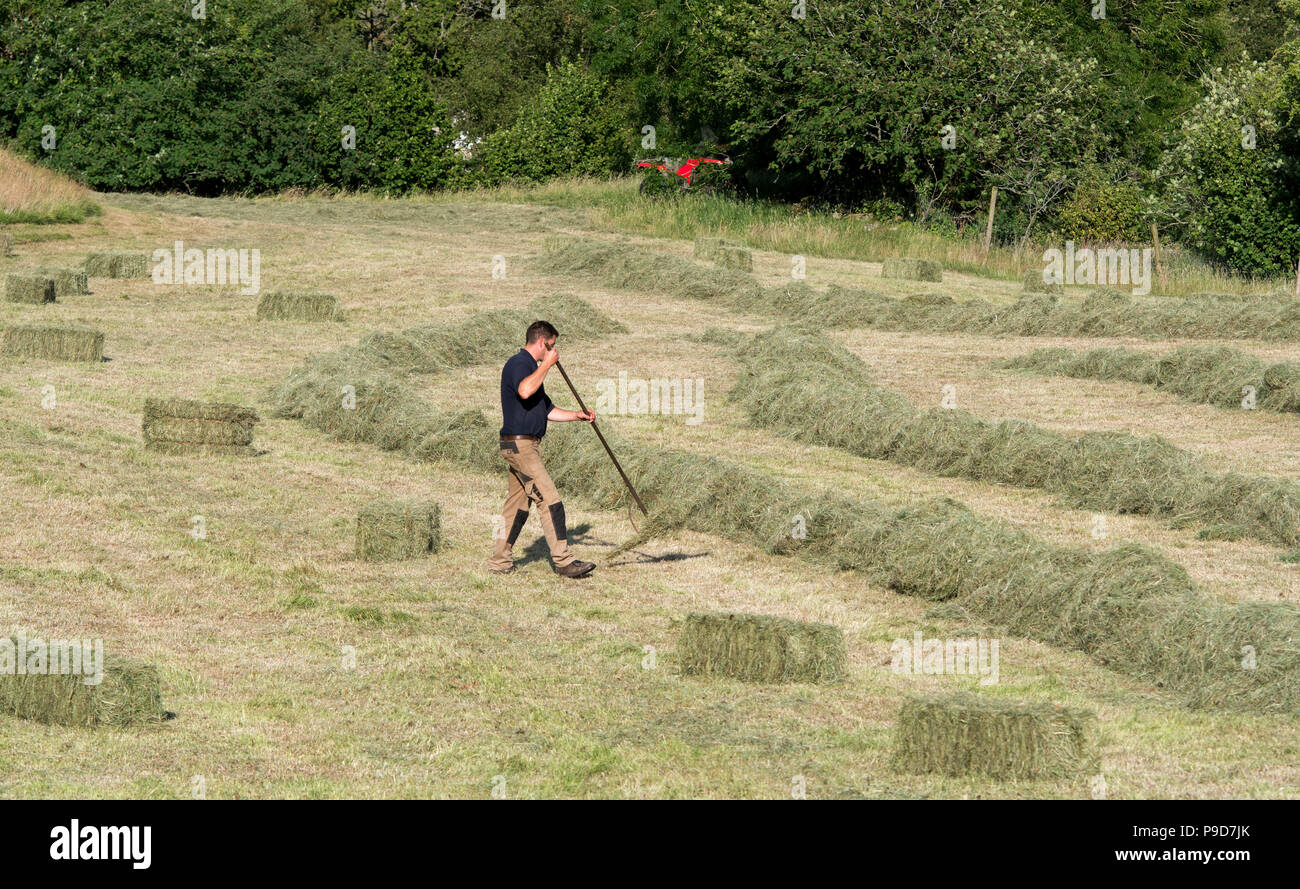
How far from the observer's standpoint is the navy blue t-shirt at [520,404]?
1568cm

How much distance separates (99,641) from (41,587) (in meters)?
2.17

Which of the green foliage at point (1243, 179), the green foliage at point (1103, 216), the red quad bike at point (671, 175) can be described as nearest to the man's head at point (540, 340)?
the green foliage at point (1243, 179)

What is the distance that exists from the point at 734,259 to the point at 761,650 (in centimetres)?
2690

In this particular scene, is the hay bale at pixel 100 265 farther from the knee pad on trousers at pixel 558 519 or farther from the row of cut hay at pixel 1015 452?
the knee pad on trousers at pixel 558 519

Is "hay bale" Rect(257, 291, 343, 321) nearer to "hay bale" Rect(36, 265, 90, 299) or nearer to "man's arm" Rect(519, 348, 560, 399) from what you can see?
"hay bale" Rect(36, 265, 90, 299)

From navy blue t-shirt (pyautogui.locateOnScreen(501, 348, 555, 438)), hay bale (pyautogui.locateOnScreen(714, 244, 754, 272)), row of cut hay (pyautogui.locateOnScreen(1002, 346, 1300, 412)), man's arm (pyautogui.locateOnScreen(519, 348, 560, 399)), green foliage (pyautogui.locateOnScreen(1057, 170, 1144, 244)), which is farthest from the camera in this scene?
green foliage (pyautogui.locateOnScreen(1057, 170, 1144, 244))

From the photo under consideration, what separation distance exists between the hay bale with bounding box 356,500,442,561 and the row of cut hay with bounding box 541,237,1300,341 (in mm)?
17999

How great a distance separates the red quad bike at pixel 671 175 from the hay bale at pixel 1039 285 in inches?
619

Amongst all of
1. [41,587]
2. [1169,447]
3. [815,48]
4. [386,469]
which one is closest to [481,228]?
[815,48]

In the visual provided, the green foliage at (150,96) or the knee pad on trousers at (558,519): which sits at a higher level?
the green foliage at (150,96)

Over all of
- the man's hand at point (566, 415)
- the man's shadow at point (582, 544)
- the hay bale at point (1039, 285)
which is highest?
the hay bale at point (1039, 285)

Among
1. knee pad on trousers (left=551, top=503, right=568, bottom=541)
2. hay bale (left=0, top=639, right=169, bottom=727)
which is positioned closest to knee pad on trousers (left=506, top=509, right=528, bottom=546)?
knee pad on trousers (left=551, top=503, right=568, bottom=541)

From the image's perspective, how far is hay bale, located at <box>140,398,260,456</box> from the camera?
21000mm

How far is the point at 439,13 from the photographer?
73.6 metres
